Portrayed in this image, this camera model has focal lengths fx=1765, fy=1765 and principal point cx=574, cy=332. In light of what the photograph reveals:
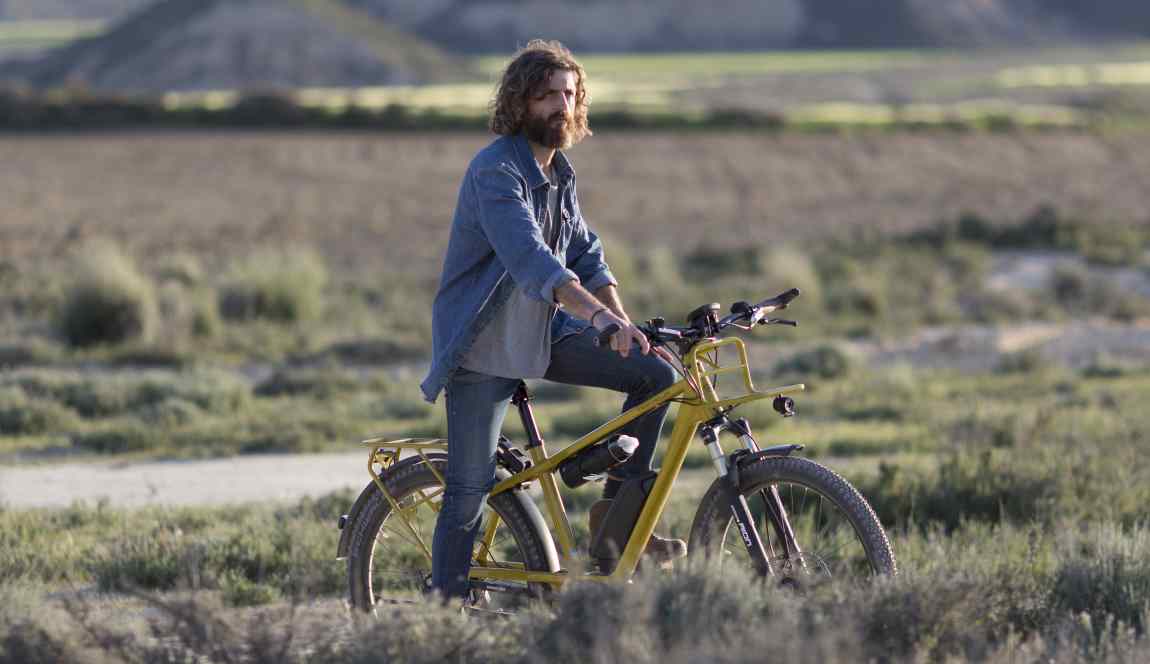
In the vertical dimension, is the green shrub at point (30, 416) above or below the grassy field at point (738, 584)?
below

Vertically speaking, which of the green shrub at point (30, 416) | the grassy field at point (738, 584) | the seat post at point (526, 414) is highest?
the seat post at point (526, 414)

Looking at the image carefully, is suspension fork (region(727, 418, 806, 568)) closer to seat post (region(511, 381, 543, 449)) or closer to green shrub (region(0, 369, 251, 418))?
seat post (region(511, 381, 543, 449))

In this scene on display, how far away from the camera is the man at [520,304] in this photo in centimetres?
516

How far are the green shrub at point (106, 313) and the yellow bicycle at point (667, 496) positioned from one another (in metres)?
12.1

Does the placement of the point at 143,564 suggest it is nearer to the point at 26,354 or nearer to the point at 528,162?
the point at 528,162

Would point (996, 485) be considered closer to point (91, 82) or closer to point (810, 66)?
point (91, 82)

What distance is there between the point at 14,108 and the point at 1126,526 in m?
42.7

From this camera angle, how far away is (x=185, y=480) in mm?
10297

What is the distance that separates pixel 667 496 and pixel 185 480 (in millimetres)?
5462

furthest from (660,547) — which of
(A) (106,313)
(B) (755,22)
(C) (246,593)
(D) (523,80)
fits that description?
(B) (755,22)

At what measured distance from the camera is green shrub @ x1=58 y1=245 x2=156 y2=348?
17484 millimetres

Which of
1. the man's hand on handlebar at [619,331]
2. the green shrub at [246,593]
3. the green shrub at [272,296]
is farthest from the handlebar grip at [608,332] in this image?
the green shrub at [272,296]

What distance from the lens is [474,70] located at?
291 feet

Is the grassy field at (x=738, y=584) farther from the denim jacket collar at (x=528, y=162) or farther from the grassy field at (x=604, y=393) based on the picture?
the denim jacket collar at (x=528, y=162)
